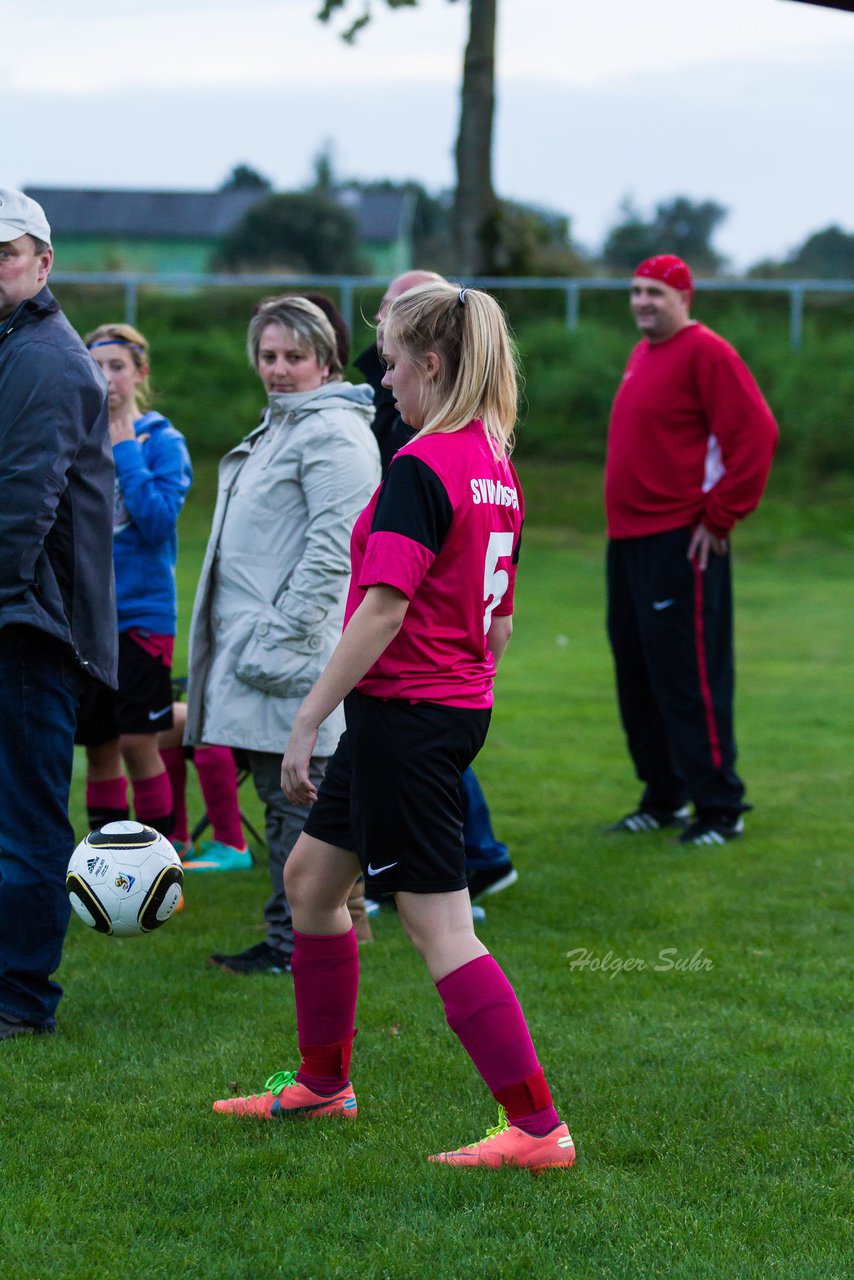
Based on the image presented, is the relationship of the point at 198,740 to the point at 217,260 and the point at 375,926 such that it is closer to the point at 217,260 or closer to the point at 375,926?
the point at 375,926

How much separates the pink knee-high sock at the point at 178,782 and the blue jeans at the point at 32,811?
2.46 m

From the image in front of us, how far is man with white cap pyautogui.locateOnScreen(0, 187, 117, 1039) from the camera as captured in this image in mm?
3963

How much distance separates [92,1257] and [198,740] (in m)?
2.30

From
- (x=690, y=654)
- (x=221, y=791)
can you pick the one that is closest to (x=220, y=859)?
(x=221, y=791)

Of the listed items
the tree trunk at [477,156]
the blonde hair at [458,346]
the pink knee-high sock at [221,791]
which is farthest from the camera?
the tree trunk at [477,156]

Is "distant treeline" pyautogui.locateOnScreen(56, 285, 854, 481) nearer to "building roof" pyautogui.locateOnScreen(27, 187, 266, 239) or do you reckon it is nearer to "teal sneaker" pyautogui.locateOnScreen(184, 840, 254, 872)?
"teal sneaker" pyautogui.locateOnScreen(184, 840, 254, 872)

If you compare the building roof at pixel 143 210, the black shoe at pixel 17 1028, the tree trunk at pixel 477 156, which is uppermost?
the building roof at pixel 143 210

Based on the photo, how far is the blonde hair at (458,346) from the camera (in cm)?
321

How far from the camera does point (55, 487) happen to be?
3.96m

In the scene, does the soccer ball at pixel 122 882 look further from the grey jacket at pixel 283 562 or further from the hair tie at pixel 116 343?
the hair tie at pixel 116 343

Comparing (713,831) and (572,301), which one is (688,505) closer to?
(713,831)

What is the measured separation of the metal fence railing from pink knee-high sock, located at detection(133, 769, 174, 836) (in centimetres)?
1735

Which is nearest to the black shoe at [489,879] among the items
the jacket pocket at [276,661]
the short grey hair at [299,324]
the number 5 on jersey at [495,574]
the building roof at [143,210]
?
the jacket pocket at [276,661]

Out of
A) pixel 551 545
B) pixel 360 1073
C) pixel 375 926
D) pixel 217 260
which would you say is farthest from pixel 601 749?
pixel 217 260
